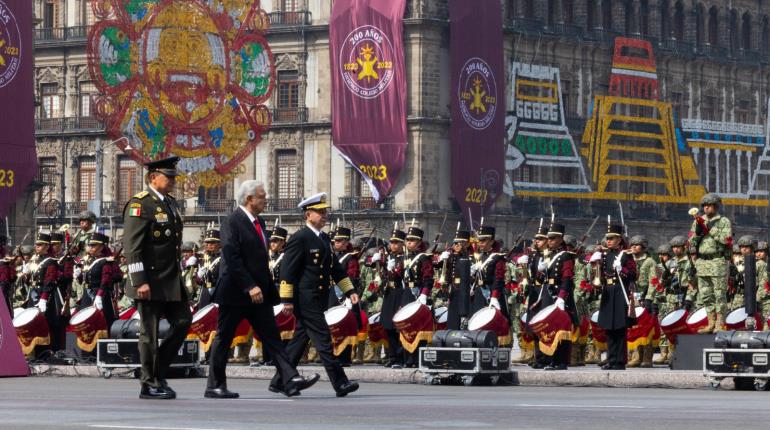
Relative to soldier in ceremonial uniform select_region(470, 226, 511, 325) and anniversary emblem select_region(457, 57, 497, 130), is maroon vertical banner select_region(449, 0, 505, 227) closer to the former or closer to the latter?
anniversary emblem select_region(457, 57, 497, 130)

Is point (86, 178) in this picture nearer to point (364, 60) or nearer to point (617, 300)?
point (364, 60)

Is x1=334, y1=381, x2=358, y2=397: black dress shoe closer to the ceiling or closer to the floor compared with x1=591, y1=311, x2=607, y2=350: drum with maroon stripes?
closer to the floor

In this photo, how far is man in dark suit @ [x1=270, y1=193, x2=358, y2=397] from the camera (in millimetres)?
20719

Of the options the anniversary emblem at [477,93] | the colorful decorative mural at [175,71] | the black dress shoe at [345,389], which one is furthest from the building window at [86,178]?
the black dress shoe at [345,389]

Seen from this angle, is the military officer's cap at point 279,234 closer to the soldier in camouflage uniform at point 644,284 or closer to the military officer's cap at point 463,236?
the military officer's cap at point 463,236

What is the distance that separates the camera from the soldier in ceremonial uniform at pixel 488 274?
90.3 feet

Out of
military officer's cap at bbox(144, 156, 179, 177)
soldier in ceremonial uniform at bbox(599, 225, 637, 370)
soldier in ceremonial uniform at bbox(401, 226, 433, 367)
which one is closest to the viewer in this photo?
military officer's cap at bbox(144, 156, 179, 177)

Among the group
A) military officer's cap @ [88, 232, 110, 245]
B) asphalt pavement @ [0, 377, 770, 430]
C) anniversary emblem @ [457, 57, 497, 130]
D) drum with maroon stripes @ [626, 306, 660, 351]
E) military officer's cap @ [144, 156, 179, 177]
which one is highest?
anniversary emblem @ [457, 57, 497, 130]

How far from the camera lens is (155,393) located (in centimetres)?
1944

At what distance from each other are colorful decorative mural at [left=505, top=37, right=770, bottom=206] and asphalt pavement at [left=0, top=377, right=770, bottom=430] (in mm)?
56624

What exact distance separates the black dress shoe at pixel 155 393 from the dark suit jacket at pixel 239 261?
1060 millimetres

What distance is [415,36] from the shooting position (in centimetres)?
7600

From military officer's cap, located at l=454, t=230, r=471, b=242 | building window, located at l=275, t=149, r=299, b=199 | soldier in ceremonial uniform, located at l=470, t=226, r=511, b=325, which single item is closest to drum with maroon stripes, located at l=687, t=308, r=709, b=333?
soldier in ceremonial uniform, located at l=470, t=226, r=511, b=325

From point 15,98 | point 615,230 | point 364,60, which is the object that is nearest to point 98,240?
point 615,230
